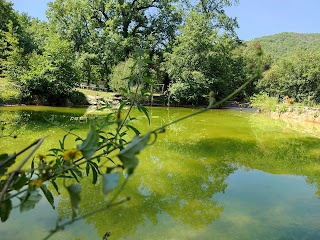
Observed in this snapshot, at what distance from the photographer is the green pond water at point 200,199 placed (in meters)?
3.06

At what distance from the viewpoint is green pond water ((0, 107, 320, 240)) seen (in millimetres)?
3057

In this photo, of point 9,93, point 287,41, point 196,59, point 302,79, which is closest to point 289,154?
point 9,93

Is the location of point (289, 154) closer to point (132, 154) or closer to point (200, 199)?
point (200, 199)

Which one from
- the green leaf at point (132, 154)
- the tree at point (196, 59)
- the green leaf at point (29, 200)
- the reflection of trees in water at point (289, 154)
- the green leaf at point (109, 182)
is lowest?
the reflection of trees in water at point (289, 154)

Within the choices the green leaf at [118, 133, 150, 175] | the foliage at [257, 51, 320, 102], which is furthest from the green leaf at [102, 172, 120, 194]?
the foliage at [257, 51, 320, 102]

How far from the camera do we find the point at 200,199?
408 cm

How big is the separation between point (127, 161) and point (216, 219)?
10.5 ft

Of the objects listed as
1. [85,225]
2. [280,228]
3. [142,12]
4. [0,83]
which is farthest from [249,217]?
[142,12]

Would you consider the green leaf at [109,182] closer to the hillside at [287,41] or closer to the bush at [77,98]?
the bush at [77,98]

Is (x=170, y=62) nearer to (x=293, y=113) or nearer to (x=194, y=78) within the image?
(x=194, y=78)

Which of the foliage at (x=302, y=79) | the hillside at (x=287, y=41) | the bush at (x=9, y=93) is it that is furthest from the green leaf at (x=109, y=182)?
the hillside at (x=287, y=41)

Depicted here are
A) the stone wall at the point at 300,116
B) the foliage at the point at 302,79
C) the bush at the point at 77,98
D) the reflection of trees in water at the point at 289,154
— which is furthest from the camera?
the foliage at the point at 302,79

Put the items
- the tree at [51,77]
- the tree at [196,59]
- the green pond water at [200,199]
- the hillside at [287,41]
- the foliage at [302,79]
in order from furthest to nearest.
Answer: the hillside at [287,41], the foliage at [302,79], the tree at [196,59], the tree at [51,77], the green pond water at [200,199]

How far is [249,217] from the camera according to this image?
11.7 feet
